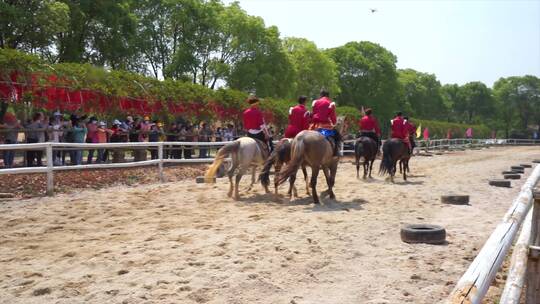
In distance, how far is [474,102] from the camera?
97812mm

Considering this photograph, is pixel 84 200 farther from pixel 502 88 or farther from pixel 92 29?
pixel 502 88

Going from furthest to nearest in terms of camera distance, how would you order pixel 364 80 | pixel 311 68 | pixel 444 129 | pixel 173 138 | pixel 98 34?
pixel 364 80
pixel 444 129
pixel 311 68
pixel 98 34
pixel 173 138

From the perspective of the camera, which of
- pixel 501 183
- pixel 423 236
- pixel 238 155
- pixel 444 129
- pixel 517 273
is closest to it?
pixel 517 273

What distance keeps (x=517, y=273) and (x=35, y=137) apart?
46.9 ft

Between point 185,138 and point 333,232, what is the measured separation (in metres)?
14.6

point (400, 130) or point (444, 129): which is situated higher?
point (444, 129)

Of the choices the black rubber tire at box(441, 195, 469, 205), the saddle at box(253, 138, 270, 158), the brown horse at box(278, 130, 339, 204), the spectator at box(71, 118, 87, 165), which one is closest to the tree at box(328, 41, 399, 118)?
the spectator at box(71, 118, 87, 165)

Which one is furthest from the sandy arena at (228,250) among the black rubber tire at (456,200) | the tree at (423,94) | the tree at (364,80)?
the tree at (423,94)

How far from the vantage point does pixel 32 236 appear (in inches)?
272

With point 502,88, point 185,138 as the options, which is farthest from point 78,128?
point 502,88

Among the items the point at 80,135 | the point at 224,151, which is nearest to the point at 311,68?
the point at 80,135

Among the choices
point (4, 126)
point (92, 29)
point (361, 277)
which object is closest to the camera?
point (361, 277)

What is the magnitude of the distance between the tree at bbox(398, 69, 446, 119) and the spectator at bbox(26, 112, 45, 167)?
72.3 metres

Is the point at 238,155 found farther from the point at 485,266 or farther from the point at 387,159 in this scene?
the point at 485,266
